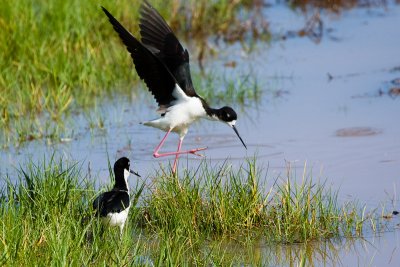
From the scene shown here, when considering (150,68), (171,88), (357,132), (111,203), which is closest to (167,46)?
(171,88)

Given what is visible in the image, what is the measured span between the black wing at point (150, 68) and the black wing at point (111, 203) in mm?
1365

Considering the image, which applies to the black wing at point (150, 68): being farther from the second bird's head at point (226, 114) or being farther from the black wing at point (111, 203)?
the black wing at point (111, 203)

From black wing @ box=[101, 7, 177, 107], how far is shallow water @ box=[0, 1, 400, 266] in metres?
0.58

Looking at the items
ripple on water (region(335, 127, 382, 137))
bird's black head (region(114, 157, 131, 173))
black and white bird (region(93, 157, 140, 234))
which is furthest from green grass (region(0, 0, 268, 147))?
black and white bird (region(93, 157, 140, 234))

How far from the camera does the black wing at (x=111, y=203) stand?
5.54 m

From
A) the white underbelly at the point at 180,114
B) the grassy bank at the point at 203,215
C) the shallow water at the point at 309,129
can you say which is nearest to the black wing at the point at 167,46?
the white underbelly at the point at 180,114

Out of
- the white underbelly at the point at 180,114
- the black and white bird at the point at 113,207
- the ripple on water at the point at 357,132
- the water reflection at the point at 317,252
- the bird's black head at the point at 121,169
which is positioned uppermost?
the ripple on water at the point at 357,132

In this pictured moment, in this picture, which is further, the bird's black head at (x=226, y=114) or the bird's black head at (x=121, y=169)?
the bird's black head at (x=226, y=114)

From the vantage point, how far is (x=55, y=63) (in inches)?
383

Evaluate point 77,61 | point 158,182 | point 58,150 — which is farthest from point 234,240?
point 77,61

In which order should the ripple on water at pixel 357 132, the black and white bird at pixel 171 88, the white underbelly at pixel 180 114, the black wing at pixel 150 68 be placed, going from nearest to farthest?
the black wing at pixel 150 68 → the black and white bird at pixel 171 88 → the white underbelly at pixel 180 114 → the ripple on water at pixel 357 132

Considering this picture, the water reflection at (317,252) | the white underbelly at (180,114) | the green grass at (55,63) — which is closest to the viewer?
the water reflection at (317,252)

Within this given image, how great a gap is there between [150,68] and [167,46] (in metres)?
0.68

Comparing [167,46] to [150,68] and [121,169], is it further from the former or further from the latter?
[121,169]
